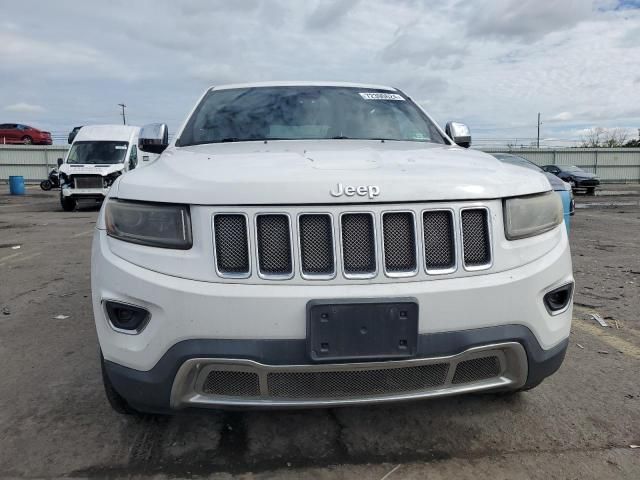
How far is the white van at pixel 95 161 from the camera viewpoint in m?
14.2

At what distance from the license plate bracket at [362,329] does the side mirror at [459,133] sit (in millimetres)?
2043

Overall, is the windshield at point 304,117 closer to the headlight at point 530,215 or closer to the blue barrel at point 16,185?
the headlight at point 530,215

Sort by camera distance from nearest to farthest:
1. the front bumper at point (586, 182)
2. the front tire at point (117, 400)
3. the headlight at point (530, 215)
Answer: the headlight at point (530, 215) < the front tire at point (117, 400) < the front bumper at point (586, 182)

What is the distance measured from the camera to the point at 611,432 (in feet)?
7.72

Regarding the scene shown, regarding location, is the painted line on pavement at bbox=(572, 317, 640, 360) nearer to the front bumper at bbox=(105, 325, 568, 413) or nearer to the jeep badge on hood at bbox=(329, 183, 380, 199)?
the front bumper at bbox=(105, 325, 568, 413)

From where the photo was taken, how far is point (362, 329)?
1.82m

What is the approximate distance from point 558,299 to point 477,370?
18.0 inches

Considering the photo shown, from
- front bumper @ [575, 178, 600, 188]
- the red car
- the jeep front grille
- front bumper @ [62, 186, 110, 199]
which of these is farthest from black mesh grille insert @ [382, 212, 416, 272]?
the red car

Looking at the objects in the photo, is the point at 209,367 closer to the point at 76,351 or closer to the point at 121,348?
the point at 121,348

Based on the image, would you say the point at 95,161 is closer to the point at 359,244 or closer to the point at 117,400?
the point at 117,400

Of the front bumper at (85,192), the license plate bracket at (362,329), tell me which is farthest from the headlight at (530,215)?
the front bumper at (85,192)

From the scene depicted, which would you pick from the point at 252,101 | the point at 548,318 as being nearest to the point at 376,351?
the point at 548,318

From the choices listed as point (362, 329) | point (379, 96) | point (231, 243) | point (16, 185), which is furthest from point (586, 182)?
point (16, 185)

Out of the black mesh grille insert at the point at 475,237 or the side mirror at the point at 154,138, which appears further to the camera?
the side mirror at the point at 154,138
